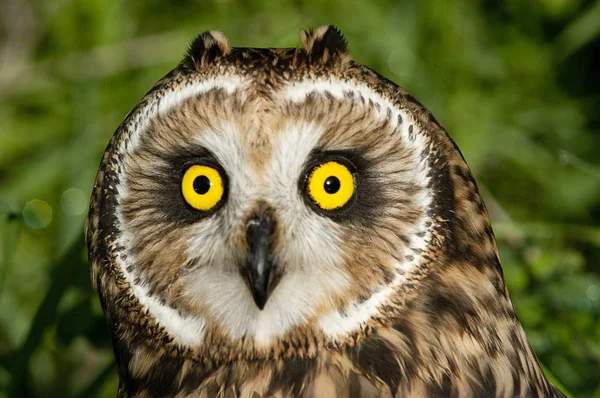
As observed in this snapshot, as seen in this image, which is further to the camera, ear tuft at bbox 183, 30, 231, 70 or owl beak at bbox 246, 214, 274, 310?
ear tuft at bbox 183, 30, 231, 70

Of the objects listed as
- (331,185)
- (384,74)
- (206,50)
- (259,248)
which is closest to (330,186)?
(331,185)

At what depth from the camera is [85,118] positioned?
3.09 meters

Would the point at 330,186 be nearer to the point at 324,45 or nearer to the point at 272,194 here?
the point at 272,194

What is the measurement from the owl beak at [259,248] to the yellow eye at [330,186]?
0.08m

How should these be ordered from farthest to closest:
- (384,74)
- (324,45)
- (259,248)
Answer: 1. (384,74)
2. (324,45)
3. (259,248)

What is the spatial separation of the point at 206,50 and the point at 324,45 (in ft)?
0.61

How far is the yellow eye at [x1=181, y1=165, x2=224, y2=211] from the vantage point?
138 cm

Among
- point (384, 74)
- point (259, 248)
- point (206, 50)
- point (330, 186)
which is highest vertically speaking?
point (384, 74)

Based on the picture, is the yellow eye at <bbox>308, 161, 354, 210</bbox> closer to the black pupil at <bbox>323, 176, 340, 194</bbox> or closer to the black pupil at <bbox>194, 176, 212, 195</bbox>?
the black pupil at <bbox>323, 176, 340, 194</bbox>

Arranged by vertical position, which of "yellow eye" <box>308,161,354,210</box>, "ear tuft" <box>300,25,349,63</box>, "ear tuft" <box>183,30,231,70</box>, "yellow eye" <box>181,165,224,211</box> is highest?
"ear tuft" <box>300,25,349,63</box>

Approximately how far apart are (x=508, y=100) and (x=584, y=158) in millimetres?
327

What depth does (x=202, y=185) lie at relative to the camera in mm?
1375

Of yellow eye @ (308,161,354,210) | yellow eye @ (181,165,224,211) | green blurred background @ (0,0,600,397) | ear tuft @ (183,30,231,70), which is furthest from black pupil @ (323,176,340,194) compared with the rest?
green blurred background @ (0,0,600,397)

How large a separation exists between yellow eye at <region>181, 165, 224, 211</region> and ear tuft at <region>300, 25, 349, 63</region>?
237mm
